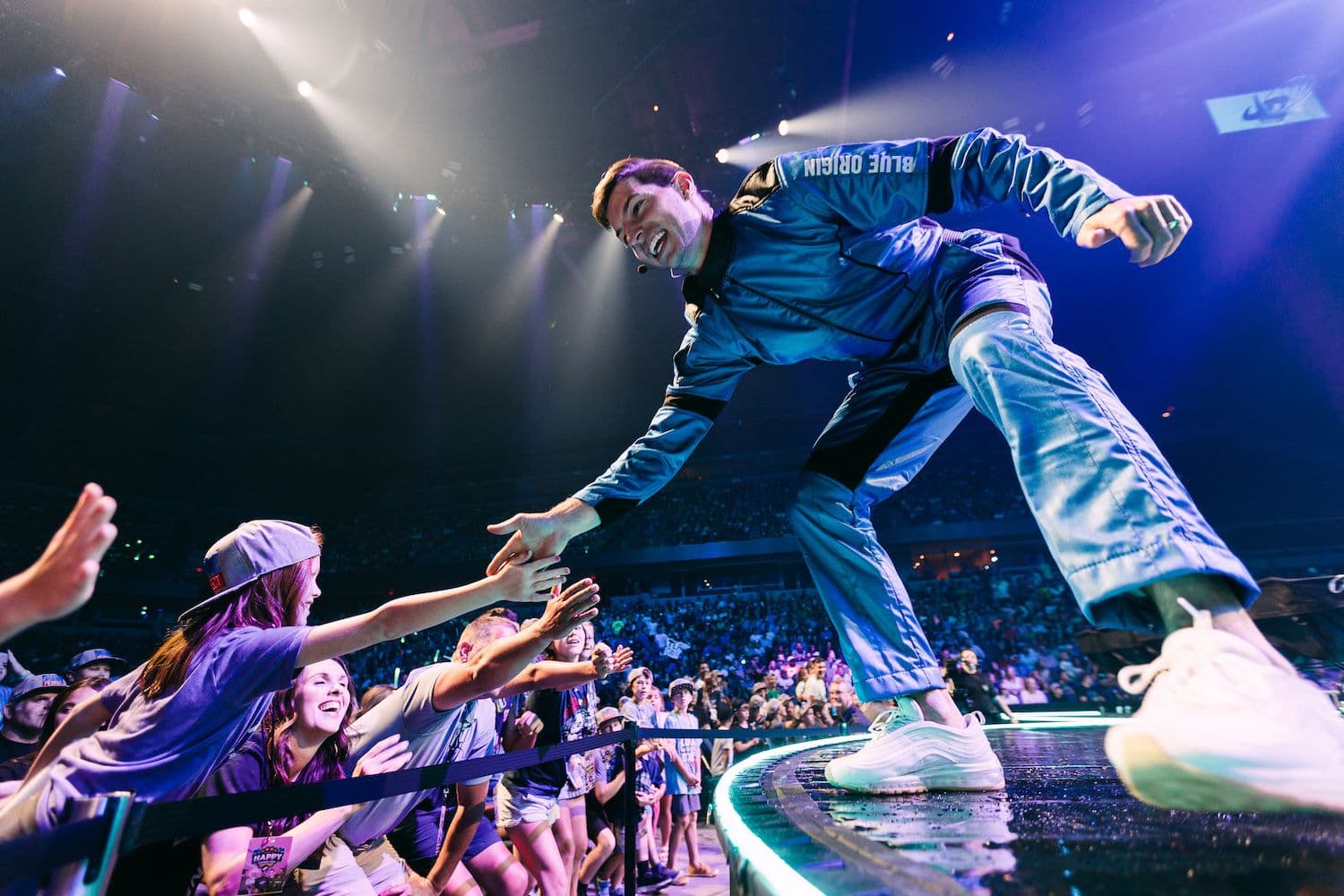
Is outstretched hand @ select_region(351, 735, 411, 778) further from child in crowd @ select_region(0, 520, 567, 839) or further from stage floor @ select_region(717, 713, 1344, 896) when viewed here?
stage floor @ select_region(717, 713, 1344, 896)

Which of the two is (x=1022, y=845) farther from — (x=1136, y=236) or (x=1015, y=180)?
(x=1015, y=180)

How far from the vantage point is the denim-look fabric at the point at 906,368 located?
983mm

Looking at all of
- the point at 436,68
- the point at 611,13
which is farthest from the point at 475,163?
the point at 611,13

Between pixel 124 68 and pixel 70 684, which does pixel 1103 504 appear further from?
pixel 124 68

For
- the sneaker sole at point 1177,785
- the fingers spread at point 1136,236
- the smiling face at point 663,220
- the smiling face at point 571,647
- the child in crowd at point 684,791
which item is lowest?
the child in crowd at point 684,791

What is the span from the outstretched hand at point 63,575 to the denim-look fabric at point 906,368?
1088 millimetres

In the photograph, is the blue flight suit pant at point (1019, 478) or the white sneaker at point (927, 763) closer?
the blue flight suit pant at point (1019, 478)

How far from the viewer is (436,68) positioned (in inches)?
365

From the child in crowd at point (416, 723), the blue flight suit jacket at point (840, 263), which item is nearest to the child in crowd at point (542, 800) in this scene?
the child in crowd at point (416, 723)

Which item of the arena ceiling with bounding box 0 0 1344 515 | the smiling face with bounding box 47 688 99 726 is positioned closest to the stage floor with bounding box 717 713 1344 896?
the smiling face with bounding box 47 688 99 726

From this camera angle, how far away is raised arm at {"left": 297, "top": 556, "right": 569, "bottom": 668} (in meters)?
1.39

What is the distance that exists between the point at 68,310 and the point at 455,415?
923cm

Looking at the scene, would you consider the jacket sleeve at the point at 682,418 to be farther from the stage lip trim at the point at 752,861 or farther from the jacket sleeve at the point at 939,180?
the stage lip trim at the point at 752,861

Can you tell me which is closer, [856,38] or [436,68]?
[856,38]
